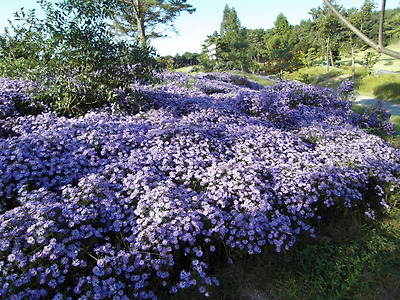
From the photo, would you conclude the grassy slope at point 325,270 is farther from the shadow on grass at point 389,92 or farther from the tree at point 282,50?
the tree at point 282,50

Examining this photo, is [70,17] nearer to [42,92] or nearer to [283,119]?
[42,92]

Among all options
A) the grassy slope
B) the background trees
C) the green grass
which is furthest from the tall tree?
the grassy slope

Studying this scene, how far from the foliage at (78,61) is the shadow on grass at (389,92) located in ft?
50.1

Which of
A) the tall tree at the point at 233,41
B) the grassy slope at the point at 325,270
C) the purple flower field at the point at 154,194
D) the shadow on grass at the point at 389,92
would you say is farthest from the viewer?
the tall tree at the point at 233,41

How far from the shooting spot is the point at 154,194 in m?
3.04

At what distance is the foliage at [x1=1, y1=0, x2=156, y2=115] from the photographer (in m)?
5.38

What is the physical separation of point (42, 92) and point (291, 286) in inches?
240

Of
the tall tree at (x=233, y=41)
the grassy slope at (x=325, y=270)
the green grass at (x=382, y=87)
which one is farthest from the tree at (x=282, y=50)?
the grassy slope at (x=325, y=270)

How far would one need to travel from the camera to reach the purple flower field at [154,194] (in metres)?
2.34

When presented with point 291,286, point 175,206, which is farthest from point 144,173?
point 291,286

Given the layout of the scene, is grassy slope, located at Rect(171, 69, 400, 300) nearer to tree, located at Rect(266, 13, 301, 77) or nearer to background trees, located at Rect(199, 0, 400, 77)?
background trees, located at Rect(199, 0, 400, 77)

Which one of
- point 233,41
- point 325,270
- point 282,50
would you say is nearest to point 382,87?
point 282,50

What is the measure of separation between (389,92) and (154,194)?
17923 millimetres

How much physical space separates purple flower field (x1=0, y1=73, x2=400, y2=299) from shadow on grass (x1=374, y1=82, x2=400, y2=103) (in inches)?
489
